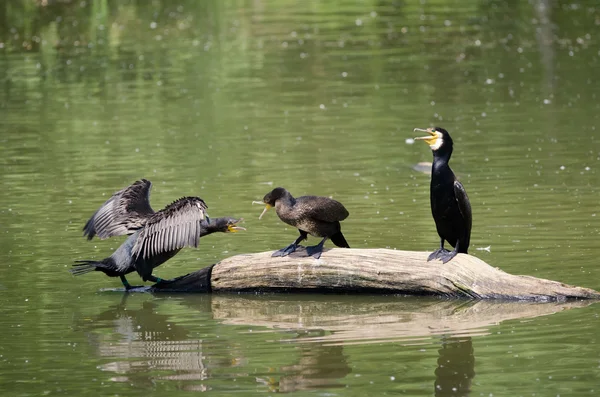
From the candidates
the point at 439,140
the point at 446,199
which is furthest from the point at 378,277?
the point at 439,140

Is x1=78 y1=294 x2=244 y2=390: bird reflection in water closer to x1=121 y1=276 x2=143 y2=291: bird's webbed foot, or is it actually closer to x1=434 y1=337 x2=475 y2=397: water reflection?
x1=121 y1=276 x2=143 y2=291: bird's webbed foot

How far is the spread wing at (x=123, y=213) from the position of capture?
12.2 metres

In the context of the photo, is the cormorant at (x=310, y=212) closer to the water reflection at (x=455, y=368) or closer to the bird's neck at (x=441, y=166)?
the bird's neck at (x=441, y=166)

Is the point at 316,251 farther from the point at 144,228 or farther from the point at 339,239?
the point at 144,228

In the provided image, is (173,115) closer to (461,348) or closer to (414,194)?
(414,194)

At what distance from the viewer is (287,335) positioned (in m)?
10.4

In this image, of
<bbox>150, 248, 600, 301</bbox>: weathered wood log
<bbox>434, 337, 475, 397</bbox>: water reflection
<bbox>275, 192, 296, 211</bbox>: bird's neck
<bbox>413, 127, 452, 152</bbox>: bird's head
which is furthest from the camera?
<bbox>275, 192, 296, 211</bbox>: bird's neck

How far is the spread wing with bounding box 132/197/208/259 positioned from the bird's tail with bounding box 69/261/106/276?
412 millimetres

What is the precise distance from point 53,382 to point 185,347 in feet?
4.11

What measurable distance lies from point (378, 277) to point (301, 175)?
6.69m

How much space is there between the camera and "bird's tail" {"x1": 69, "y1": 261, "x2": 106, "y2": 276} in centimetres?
1193

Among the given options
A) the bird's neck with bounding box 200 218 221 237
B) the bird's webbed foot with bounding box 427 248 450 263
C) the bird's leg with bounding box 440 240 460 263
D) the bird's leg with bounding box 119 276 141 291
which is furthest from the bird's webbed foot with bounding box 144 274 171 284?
the bird's leg with bounding box 440 240 460 263

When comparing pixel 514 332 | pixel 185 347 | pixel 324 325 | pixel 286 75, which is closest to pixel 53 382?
pixel 185 347

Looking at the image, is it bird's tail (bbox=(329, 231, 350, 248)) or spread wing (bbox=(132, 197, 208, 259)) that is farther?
bird's tail (bbox=(329, 231, 350, 248))
